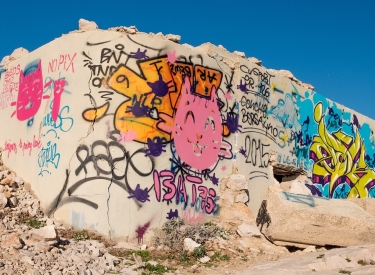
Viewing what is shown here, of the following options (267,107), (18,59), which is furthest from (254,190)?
(18,59)

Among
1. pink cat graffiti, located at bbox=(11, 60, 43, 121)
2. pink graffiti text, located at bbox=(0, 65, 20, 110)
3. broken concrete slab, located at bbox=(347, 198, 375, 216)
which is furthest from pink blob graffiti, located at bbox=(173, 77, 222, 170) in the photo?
pink graffiti text, located at bbox=(0, 65, 20, 110)

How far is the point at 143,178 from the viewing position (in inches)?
305

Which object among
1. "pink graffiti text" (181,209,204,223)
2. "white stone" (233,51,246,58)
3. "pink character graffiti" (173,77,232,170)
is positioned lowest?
"pink graffiti text" (181,209,204,223)

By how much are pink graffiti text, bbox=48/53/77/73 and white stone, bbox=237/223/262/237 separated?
4323 mm

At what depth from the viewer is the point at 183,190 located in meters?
8.31

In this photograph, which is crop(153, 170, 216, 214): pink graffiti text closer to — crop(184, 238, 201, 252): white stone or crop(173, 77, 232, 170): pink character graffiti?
crop(173, 77, 232, 170): pink character graffiti

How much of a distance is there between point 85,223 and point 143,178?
4.02 feet

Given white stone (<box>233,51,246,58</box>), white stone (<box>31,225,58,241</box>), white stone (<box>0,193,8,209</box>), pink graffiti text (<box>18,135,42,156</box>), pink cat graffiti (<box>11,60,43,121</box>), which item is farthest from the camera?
white stone (<box>233,51,246,58</box>)

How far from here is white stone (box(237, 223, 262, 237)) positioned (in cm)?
838

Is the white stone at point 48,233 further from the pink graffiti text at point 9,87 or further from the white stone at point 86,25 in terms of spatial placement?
the pink graffiti text at point 9,87

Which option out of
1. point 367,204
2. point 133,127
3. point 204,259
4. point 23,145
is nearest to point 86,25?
point 133,127

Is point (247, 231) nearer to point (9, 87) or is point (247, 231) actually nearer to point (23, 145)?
point (23, 145)

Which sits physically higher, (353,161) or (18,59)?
(18,59)

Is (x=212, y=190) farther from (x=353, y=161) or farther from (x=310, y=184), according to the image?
(x=353, y=161)
